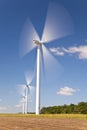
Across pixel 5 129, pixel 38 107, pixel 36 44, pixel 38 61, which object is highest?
pixel 36 44

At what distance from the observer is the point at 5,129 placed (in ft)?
77.7

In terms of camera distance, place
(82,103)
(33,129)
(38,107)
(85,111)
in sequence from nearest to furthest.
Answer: (33,129)
(38,107)
(85,111)
(82,103)

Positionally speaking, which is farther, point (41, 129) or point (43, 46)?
point (43, 46)

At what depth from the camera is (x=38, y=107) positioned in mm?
77812

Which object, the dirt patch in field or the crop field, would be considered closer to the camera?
the dirt patch in field

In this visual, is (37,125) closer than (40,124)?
Yes

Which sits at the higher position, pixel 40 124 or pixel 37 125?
pixel 40 124

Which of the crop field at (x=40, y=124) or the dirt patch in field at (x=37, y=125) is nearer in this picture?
the dirt patch in field at (x=37, y=125)

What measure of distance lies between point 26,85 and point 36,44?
109 feet

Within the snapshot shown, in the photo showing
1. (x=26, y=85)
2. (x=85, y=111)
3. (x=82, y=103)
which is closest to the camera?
(x=26, y=85)

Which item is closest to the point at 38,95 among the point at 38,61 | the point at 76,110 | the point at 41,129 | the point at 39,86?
the point at 39,86

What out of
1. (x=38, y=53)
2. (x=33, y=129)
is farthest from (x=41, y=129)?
(x=38, y=53)

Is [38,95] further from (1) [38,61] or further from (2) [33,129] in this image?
(2) [33,129]

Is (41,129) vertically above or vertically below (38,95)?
below
